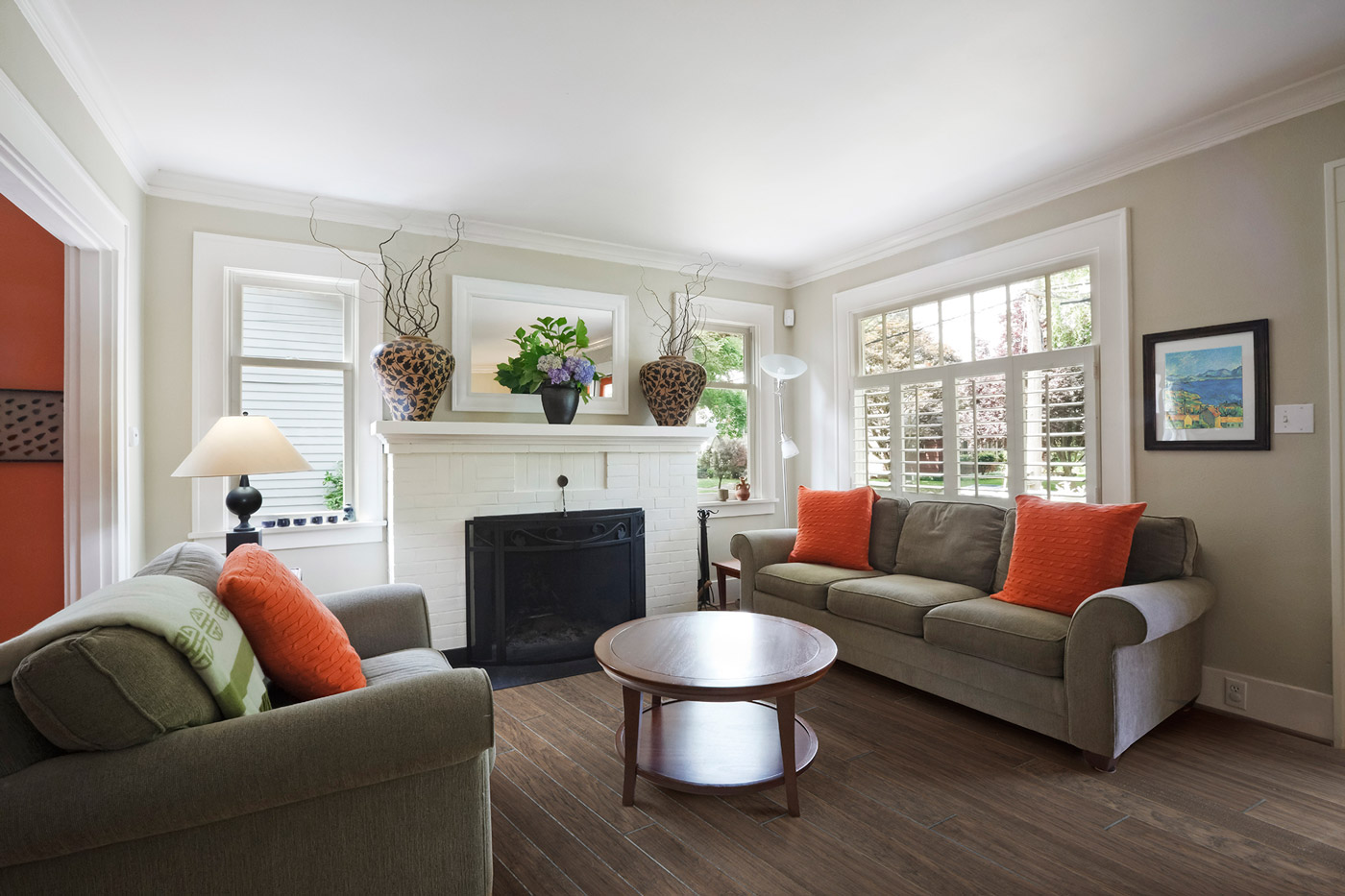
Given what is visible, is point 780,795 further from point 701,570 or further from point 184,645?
point 701,570

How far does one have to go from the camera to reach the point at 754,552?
386 centimetres

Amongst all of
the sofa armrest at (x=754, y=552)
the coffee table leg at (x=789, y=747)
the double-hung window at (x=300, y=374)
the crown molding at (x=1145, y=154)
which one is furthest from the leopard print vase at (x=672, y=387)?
the coffee table leg at (x=789, y=747)

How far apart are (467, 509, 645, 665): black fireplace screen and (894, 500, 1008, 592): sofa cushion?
1.59 metres

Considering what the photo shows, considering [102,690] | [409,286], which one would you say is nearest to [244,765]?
[102,690]

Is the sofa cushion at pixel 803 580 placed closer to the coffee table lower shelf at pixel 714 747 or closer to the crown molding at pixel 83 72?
the coffee table lower shelf at pixel 714 747

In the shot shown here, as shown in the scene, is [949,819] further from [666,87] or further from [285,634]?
[666,87]

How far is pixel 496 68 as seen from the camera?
7.68 feet

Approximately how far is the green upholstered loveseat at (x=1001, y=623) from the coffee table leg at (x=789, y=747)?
104cm

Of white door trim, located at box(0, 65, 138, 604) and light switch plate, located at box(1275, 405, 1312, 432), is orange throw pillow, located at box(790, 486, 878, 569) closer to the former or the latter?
light switch plate, located at box(1275, 405, 1312, 432)

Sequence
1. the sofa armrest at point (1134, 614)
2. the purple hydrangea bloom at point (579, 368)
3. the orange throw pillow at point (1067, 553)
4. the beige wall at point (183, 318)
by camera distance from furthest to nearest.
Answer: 1. the purple hydrangea bloom at point (579, 368)
2. the beige wall at point (183, 318)
3. the orange throw pillow at point (1067, 553)
4. the sofa armrest at point (1134, 614)

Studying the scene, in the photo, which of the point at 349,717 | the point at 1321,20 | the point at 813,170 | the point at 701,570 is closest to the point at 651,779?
the point at 349,717

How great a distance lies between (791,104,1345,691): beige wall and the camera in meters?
2.50

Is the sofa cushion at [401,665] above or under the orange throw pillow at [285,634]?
under

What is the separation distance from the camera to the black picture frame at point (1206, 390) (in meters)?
2.63
